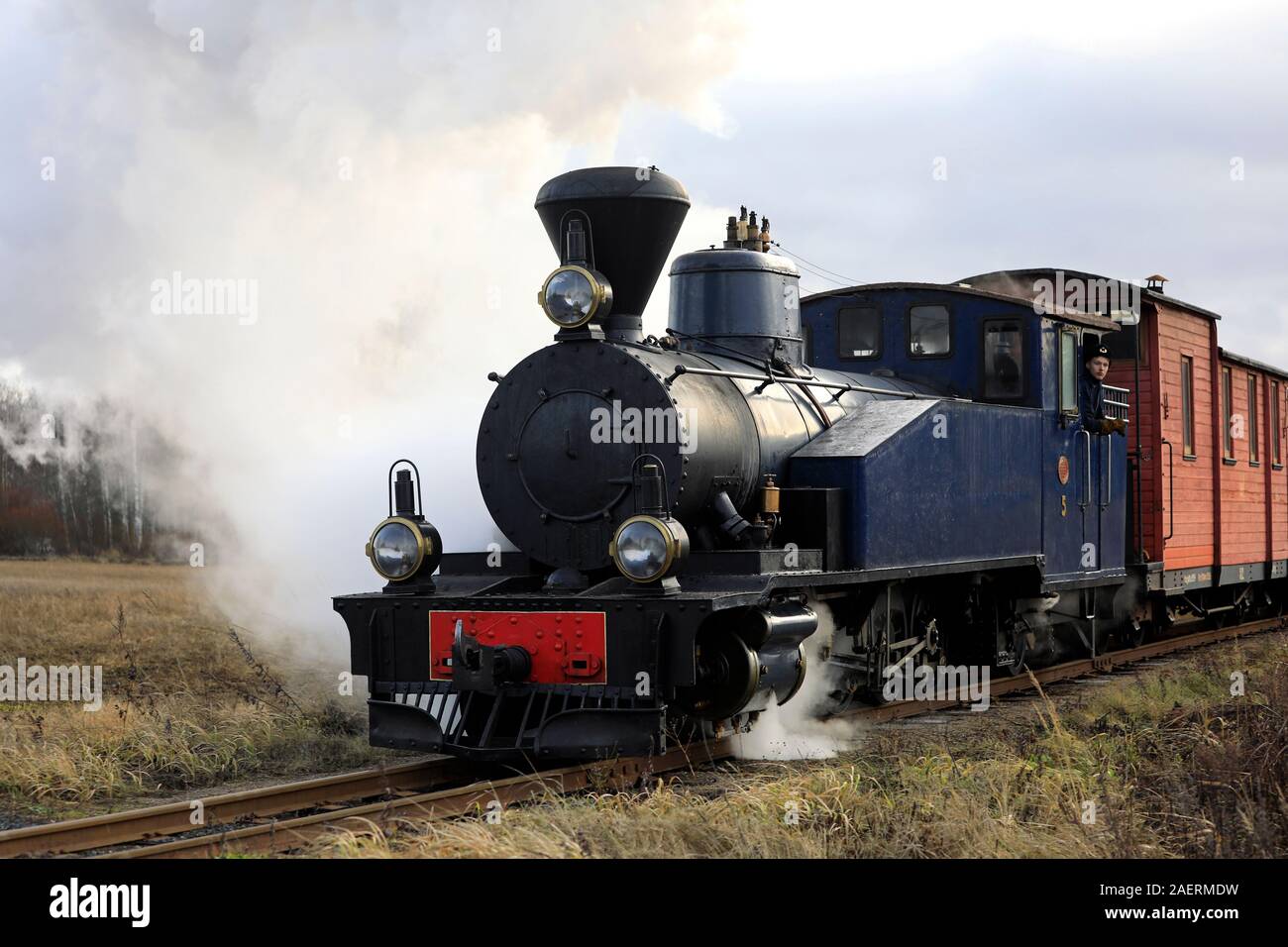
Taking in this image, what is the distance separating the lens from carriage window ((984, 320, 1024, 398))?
34.9 feet

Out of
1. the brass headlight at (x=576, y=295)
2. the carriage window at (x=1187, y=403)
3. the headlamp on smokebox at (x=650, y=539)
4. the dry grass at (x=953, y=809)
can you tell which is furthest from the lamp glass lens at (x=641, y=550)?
the carriage window at (x=1187, y=403)

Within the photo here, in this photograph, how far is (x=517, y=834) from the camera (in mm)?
5293

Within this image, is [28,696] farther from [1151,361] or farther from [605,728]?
[1151,361]

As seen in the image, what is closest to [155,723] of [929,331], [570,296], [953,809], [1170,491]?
[570,296]

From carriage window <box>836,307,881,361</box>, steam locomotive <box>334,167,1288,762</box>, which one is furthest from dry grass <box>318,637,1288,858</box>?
carriage window <box>836,307,881,361</box>

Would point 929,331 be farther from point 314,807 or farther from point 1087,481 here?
point 314,807

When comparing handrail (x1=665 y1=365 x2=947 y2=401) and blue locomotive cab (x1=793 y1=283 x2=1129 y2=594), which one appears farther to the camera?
blue locomotive cab (x1=793 y1=283 x2=1129 y2=594)

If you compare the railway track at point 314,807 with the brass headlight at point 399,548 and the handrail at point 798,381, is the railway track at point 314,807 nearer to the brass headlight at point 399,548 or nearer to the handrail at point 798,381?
the brass headlight at point 399,548

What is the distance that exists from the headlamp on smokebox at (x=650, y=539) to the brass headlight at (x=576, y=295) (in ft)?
3.34

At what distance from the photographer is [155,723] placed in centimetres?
838

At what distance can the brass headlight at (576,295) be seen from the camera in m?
7.69

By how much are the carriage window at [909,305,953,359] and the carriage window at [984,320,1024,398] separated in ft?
0.97

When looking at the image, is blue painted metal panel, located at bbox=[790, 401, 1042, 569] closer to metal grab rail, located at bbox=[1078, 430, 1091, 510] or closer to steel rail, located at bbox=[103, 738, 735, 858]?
metal grab rail, located at bbox=[1078, 430, 1091, 510]
